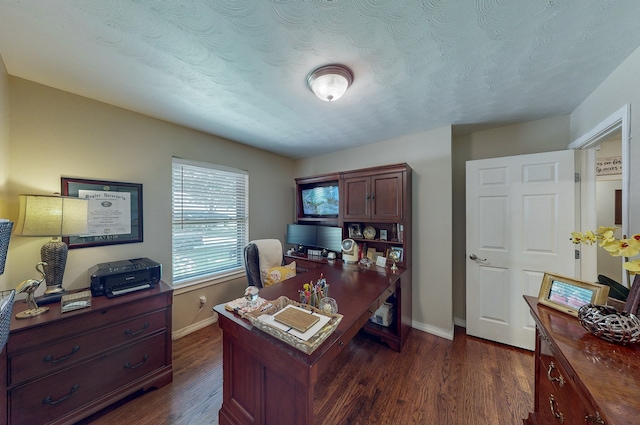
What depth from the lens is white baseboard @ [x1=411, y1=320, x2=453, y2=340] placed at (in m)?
2.40

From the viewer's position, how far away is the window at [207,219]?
8.04 ft

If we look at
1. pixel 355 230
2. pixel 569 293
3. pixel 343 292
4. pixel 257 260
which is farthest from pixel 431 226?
pixel 257 260

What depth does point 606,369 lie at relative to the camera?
75 cm

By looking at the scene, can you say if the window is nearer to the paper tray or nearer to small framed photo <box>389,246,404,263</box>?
the paper tray

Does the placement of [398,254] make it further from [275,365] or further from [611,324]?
[275,365]

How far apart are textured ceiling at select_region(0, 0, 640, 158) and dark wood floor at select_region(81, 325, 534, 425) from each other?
2452 mm

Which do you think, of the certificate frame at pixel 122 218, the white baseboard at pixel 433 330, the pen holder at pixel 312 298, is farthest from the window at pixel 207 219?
the white baseboard at pixel 433 330

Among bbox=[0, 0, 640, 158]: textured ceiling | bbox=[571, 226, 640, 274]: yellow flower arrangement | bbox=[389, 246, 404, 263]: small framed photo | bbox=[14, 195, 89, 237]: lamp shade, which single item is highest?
bbox=[0, 0, 640, 158]: textured ceiling

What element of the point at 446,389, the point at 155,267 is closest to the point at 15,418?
the point at 155,267

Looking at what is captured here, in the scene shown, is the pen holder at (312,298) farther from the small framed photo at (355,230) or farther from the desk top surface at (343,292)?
the small framed photo at (355,230)

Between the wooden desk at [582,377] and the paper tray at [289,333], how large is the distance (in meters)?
0.91

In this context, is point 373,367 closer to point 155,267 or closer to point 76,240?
point 155,267

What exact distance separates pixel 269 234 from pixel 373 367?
2.24 m

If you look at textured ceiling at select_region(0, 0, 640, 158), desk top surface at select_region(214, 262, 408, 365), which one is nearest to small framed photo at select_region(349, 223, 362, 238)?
desk top surface at select_region(214, 262, 408, 365)
